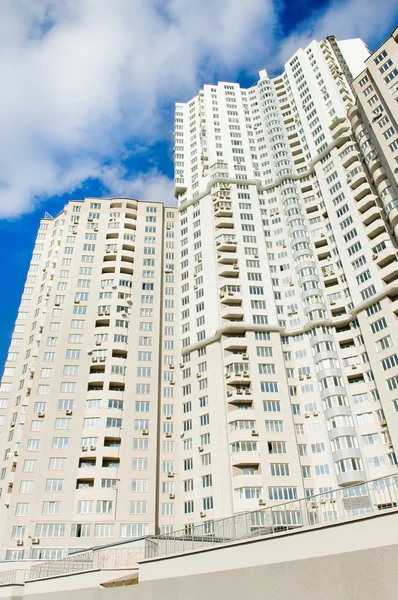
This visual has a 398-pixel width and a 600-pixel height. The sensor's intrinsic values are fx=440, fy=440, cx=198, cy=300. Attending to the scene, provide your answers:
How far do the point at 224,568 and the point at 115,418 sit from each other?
36017mm

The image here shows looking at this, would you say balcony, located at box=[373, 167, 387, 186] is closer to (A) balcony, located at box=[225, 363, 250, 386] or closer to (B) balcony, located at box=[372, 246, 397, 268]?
(B) balcony, located at box=[372, 246, 397, 268]

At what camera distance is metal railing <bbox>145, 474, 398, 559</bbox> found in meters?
14.8

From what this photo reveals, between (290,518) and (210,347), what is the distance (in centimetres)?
3697

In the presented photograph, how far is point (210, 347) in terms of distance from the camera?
55656 mm

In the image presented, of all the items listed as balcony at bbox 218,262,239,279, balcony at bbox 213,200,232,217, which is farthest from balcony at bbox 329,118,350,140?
balcony at bbox 218,262,239,279

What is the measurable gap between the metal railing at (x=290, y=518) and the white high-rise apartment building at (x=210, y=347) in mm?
25514

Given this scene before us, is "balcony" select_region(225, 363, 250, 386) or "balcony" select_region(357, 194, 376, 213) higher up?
"balcony" select_region(357, 194, 376, 213)

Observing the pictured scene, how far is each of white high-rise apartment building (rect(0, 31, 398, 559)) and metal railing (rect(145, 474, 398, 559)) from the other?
83.7ft

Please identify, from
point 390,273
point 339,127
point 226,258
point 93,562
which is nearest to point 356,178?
point 339,127

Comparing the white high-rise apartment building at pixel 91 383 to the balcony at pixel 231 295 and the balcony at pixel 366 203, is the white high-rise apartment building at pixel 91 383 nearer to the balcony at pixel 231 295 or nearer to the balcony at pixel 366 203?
the balcony at pixel 231 295

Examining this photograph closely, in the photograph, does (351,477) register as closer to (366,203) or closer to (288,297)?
(288,297)

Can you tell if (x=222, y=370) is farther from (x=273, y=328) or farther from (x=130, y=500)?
(x=130, y=500)

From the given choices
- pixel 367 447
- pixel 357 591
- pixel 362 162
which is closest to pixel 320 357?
pixel 367 447

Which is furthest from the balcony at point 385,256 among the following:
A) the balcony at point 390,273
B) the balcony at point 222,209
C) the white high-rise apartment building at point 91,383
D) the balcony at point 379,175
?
the white high-rise apartment building at point 91,383
